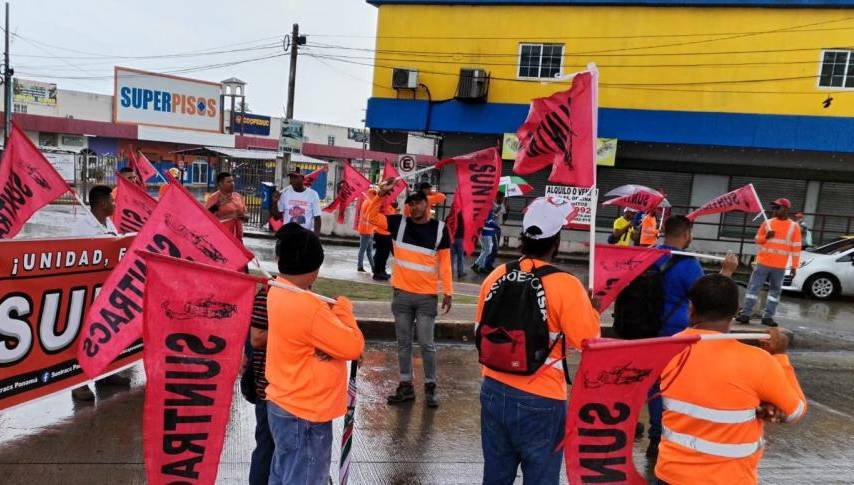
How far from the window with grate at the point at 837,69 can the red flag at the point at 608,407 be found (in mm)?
19876

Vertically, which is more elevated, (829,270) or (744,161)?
(744,161)

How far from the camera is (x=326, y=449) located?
3.04 meters

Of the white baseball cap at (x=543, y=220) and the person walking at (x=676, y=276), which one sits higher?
the white baseball cap at (x=543, y=220)

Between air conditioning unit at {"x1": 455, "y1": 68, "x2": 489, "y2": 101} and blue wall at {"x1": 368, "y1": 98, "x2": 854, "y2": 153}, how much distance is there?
0.39m

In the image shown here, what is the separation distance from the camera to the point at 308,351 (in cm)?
289

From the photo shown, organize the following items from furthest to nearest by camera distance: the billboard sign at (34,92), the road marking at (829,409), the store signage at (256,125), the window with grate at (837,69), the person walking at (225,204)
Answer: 1. the store signage at (256,125)
2. the billboard sign at (34,92)
3. the window with grate at (837,69)
4. the person walking at (225,204)
5. the road marking at (829,409)

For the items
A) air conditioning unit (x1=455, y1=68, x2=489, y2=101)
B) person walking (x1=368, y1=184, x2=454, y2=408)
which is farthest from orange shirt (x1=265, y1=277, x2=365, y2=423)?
air conditioning unit (x1=455, y1=68, x2=489, y2=101)

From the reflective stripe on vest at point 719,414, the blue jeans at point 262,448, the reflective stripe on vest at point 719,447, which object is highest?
the reflective stripe on vest at point 719,414

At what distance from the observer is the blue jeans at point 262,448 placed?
3494 mm

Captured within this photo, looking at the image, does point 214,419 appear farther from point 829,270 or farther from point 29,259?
point 829,270

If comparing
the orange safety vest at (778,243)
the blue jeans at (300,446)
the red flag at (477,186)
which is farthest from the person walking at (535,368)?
the orange safety vest at (778,243)

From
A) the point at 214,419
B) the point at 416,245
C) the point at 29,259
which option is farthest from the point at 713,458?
the point at 29,259

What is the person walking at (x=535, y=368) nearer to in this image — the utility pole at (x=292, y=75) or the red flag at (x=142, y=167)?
the red flag at (x=142, y=167)

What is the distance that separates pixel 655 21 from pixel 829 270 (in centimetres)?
969
